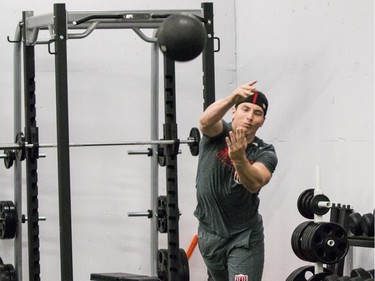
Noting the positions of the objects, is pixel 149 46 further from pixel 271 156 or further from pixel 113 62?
pixel 271 156

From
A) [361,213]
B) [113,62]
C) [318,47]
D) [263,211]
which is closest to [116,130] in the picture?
[113,62]

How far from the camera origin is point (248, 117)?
4.21 m

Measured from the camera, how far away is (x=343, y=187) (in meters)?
5.08

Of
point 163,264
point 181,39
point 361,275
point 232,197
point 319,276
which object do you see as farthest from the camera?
point 163,264

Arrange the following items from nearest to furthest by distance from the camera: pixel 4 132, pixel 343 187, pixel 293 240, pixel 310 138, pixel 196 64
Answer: pixel 293 240
pixel 343 187
pixel 310 138
pixel 4 132
pixel 196 64

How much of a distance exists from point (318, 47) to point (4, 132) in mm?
2091

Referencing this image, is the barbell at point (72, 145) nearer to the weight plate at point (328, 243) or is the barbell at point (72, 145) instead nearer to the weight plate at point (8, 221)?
the weight plate at point (8, 221)

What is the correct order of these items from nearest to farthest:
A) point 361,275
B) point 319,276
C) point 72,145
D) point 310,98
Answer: point 361,275, point 319,276, point 72,145, point 310,98

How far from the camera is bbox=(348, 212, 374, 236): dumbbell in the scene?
4473mm

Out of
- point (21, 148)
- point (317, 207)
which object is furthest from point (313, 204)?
point (21, 148)

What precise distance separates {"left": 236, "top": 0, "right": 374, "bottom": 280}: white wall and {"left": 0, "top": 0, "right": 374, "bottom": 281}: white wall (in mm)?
12

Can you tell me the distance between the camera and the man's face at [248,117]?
4.21m

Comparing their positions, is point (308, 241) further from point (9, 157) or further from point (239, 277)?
point (9, 157)

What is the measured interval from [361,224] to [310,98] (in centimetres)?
114
